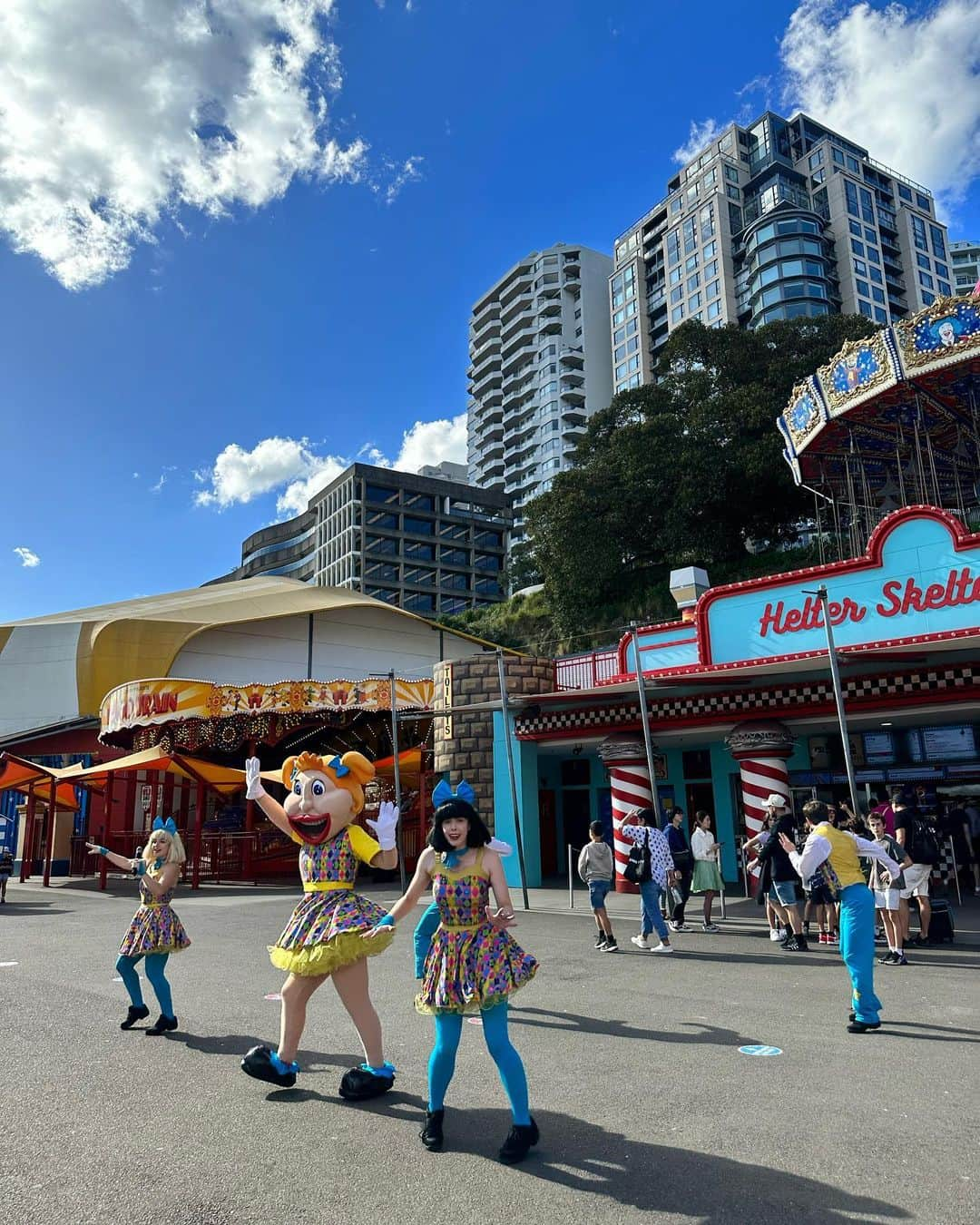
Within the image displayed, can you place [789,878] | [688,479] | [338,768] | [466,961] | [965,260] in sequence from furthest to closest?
[965,260], [688,479], [789,878], [338,768], [466,961]

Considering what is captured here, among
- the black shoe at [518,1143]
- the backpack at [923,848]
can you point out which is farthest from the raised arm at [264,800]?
the backpack at [923,848]

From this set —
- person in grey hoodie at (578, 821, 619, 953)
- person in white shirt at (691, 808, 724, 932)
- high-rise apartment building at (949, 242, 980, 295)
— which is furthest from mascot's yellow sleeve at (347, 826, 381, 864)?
high-rise apartment building at (949, 242, 980, 295)

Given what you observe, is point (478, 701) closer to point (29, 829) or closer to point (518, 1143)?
point (518, 1143)

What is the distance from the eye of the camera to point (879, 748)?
1730 centimetres

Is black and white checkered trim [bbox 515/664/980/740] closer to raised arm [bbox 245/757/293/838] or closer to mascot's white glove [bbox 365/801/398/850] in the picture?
mascot's white glove [bbox 365/801/398/850]

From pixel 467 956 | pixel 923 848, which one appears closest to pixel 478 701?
pixel 923 848

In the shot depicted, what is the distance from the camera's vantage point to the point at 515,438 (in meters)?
91.0

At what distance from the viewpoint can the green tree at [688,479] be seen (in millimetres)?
34781

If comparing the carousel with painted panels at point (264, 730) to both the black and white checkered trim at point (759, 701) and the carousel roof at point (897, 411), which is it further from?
the carousel roof at point (897, 411)

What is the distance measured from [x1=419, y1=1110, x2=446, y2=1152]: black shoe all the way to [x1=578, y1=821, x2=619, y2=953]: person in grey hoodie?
614cm

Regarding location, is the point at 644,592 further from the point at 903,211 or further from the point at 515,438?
the point at 903,211

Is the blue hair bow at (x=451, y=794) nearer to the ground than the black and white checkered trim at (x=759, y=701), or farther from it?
nearer to the ground

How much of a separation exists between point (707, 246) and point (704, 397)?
4926 centimetres

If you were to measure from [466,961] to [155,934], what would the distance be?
3365 mm
